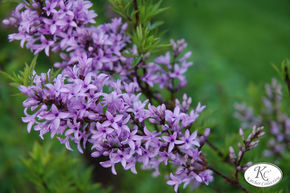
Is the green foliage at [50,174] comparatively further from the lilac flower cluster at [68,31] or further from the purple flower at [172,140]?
the purple flower at [172,140]

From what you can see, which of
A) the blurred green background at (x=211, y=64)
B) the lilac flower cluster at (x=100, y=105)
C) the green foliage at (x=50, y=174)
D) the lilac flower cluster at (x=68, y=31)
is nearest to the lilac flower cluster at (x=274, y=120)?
the blurred green background at (x=211, y=64)

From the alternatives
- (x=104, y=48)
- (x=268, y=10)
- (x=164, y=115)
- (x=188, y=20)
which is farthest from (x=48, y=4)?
(x=268, y=10)

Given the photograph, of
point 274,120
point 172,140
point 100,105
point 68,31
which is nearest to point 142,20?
point 68,31

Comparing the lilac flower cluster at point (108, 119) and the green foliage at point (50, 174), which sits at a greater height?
the lilac flower cluster at point (108, 119)

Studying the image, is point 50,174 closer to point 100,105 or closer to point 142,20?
point 100,105

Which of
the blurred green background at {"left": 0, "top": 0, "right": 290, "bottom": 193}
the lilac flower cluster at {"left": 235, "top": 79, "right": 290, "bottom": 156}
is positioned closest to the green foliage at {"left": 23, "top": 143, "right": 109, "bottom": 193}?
the blurred green background at {"left": 0, "top": 0, "right": 290, "bottom": 193}
